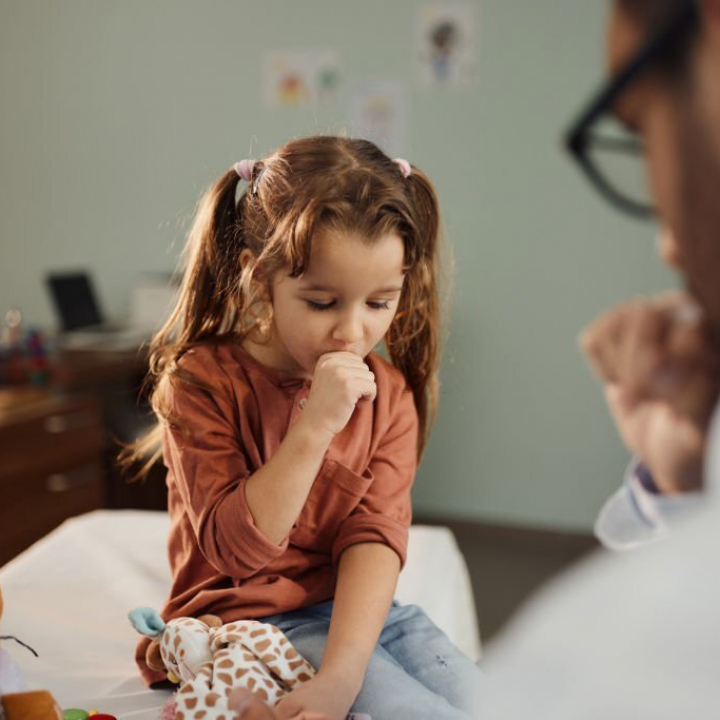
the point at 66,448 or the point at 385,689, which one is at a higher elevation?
the point at 385,689

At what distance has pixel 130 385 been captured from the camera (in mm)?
2408

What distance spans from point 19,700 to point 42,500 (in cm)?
142

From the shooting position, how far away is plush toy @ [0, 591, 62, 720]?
0.69m

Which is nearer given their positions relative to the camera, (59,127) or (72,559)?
(72,559)

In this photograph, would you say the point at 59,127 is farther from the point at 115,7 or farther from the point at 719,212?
the point at 719,212

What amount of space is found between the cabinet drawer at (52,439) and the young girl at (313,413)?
3.72 ft

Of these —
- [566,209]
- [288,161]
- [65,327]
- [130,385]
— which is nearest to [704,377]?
[288,161]

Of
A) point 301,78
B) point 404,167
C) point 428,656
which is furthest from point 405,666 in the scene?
point 301,78

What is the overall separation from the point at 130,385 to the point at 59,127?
905mm

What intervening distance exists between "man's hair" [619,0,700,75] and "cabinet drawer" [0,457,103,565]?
1.68 metres

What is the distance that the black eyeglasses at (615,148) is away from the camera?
1.33 feet

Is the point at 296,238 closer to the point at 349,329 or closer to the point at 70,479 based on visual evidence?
the point at 349,329

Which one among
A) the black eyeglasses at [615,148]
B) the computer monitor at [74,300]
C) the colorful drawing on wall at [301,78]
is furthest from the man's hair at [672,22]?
the computer monitor at [74,300]

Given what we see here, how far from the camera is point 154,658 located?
93 centimetres
